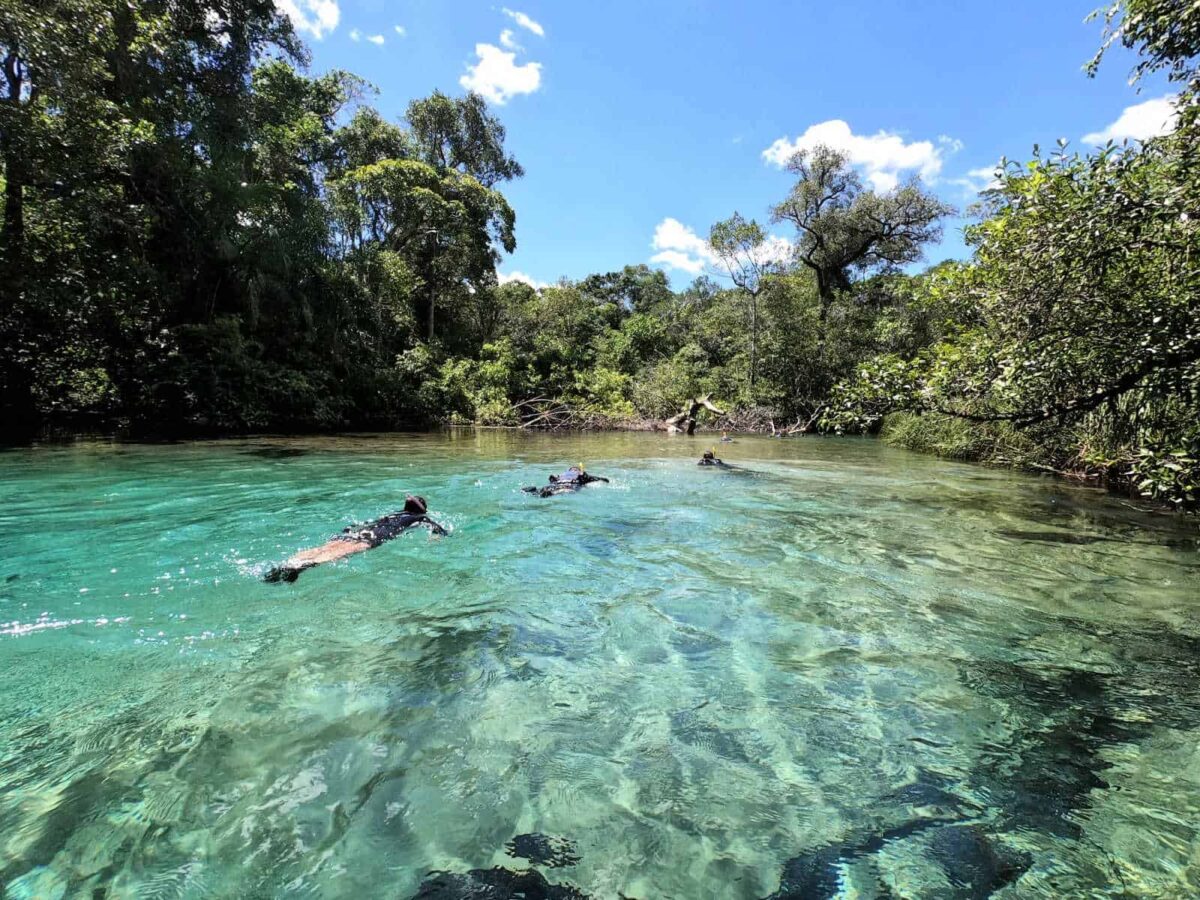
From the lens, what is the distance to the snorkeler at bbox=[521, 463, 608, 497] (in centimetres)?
965

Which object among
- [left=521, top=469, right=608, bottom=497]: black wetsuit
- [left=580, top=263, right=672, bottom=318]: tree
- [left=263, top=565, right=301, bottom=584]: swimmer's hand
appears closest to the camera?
[left=263, top=565, right=301, bottom=584]: swimmer's hand

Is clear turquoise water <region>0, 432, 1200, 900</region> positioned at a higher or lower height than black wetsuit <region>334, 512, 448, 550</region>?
lower

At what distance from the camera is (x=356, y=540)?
20.2 feet

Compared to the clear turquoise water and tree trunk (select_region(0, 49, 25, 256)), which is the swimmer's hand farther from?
tree trunk (select_region(0, 49, 25, 256))

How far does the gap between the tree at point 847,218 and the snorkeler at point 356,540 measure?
98.7ft

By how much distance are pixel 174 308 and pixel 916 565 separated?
2391cm

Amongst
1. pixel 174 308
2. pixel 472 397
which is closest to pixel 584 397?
pixel 472 397

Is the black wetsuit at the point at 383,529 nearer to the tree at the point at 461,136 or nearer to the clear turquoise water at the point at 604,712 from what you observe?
the clear turquoise water at the point at 604,712

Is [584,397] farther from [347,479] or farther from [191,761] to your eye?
[191,761]

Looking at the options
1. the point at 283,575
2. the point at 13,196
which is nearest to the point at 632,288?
the point at 13,196

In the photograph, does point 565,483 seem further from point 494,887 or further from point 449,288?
point 449,288

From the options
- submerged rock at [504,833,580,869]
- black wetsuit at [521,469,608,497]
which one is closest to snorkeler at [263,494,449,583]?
black wetsuit at [521,469,608,497]

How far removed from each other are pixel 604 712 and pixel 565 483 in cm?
684

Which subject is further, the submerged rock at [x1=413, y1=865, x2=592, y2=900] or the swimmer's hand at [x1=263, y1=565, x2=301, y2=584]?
the swimmer's hand at [x1=263, y1=565, x2=301, y2=584]
